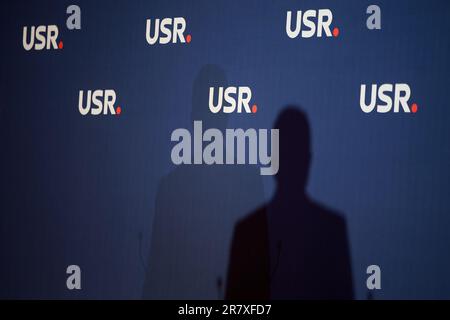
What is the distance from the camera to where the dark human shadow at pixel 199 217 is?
2.17m

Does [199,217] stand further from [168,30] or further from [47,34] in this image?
[47,34]

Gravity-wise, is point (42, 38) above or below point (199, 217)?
above

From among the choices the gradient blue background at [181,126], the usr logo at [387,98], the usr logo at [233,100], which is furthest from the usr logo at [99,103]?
the usr logo at [387,98]

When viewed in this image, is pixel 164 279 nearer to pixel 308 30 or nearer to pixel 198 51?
pixel 198 51

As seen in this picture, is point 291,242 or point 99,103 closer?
point 291,242

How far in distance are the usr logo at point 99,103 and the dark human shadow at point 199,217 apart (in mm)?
435

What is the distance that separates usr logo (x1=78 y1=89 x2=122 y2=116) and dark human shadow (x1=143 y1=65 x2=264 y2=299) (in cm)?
43

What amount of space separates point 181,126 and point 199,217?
492 mm

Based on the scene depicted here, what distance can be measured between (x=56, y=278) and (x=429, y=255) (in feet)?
6.38

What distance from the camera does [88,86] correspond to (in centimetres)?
228

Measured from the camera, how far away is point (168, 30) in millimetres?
2240

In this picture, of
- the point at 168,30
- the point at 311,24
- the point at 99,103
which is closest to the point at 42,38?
the point at 99,103

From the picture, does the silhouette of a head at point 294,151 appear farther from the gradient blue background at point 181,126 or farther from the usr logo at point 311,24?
the usr logo at point 311,24
